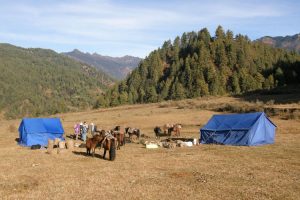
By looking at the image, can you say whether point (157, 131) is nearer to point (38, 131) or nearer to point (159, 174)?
point (38, 131)

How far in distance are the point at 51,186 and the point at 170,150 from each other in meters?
13.0

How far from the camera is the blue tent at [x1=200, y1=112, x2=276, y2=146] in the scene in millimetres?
32438

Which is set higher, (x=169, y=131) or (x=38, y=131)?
(x=38, y=131)

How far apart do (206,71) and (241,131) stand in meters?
115

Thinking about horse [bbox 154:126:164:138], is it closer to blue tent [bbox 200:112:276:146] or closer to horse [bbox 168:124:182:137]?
horse [bbox 168:124:182:137]

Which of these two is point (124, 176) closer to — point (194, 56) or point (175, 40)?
point (194, 56)

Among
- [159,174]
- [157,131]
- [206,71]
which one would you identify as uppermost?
[206,71]

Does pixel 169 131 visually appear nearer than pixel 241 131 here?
No

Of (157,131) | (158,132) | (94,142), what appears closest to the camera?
(94,142)

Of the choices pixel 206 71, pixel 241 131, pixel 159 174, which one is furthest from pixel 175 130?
pixel 206 71

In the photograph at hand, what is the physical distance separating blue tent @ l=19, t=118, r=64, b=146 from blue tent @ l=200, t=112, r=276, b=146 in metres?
13.5

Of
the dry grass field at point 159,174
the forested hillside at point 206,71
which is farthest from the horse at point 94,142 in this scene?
the forested hillside at point 206,71

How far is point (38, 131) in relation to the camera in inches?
1442

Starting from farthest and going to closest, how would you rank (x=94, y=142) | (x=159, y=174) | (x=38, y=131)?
(x=38, y=131), (x=94, y=142), (x=159, y=174)
